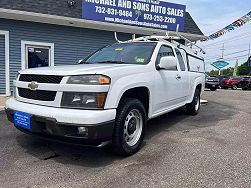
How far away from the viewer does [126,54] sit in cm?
477

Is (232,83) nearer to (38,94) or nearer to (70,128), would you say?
(38,94)

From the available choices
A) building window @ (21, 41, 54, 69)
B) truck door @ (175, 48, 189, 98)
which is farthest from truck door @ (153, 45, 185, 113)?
building window @ (21, 41, 54, 69)

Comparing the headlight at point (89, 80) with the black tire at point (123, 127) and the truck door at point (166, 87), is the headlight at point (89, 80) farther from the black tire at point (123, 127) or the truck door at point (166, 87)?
the truck door at point (166, 87)

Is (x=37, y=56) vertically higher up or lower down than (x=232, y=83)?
higher up

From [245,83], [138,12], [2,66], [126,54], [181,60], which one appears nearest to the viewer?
[126,54]

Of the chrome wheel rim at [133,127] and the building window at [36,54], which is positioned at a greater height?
the building window at [36,54]

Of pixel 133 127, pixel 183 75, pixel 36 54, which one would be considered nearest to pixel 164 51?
pixel 183 75

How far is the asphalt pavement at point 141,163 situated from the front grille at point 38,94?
890mm

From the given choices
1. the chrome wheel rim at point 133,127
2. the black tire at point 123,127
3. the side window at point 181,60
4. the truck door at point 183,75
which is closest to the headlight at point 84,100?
the black tire at point 123,127

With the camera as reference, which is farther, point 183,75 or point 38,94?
point 183,75

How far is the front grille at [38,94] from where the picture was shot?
3.45 meters

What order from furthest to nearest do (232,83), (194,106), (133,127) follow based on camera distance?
(232,83)
(194,106)
(133,127)

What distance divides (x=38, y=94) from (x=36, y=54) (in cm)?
725

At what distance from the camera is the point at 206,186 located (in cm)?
301
